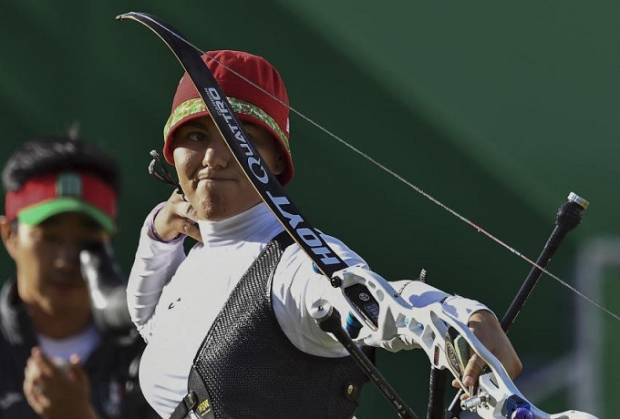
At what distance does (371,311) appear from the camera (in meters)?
3.27

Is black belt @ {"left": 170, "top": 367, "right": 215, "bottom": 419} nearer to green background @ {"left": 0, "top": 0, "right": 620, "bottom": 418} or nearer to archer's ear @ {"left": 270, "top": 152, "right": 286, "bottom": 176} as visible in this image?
archer's ear @ {"left": 270, "top": 152, "right": 286, "bottom": 176}

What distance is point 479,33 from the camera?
697 centimetres

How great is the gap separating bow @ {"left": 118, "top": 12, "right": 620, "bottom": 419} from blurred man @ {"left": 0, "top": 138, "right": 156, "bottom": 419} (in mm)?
429

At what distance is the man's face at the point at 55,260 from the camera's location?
2.90 m

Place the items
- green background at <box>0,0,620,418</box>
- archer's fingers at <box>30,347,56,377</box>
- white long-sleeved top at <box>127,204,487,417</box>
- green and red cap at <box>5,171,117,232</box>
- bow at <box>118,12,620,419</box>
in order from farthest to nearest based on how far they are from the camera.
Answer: green background at <box>0,0,620,418</box>, white long-sleeved top at <box>127,204,487,417</box>, bow at <box>118,12,620,419</box>, green and red cap at <box>5,171,117,232</box>, archer's fingers at <box>30,347,56,377</box>

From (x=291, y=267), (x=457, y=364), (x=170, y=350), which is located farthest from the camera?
(x=170, y=350)

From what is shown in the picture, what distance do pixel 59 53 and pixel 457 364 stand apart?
418 cm

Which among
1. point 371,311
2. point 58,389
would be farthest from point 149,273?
point 58,389

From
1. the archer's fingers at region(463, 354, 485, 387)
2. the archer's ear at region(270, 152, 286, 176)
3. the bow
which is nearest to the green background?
the archer's ear at region(270, 152, 286, 176)

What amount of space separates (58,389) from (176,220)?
1472 millimetres

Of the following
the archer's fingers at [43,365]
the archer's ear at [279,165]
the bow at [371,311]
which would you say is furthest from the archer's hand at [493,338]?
the archer's ear at [279,165]

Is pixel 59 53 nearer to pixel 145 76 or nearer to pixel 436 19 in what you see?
pixel 145 76

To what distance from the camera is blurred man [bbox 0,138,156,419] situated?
9.07 ft

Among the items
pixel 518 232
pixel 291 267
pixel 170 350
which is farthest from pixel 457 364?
pixel 518 232
